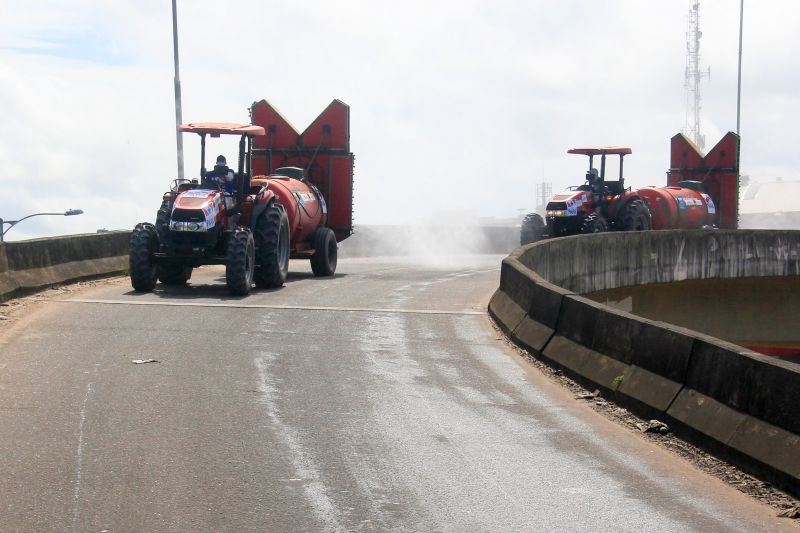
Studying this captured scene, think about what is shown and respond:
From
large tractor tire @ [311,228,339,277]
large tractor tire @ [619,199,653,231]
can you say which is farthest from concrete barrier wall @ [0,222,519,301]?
large tractor tire @ [619,199,653,231]

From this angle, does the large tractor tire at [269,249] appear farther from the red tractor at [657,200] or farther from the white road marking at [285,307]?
the red tractor at [657,200]

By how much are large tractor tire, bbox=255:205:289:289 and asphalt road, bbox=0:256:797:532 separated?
14.3 feet

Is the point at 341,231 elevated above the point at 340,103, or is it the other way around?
the point at 340,103

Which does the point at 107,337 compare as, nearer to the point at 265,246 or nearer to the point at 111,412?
the point at 111,412

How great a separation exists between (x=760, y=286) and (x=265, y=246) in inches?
526

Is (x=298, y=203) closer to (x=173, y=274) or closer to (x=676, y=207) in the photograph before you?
(x=173, y=274)

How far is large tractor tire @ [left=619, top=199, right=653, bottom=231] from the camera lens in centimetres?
3078

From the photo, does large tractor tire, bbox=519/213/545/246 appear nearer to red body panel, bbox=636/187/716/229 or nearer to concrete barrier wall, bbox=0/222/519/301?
red body panel, bbox=636/187/716/229

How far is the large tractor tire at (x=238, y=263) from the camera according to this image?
1755 cm

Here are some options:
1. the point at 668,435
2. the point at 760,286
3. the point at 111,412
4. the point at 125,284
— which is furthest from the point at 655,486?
the point at 760,286

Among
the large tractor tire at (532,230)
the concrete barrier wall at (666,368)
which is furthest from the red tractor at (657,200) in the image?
the concrete barrier wall at (666,368)

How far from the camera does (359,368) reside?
38.4 ft

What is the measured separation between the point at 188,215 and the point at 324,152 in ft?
23.9

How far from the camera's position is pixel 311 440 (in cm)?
841
